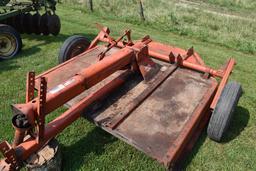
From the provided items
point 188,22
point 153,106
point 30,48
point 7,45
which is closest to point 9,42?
point 7,45

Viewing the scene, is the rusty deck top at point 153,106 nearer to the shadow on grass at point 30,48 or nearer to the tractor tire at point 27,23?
the shadow on grass at point 30,48

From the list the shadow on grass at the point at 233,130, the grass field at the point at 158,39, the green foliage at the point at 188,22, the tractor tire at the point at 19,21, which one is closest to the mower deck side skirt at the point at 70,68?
the grass field at the point at 158,39

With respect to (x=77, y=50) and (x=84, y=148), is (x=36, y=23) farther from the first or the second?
(x=84, y=148)

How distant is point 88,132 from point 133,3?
9.88 m

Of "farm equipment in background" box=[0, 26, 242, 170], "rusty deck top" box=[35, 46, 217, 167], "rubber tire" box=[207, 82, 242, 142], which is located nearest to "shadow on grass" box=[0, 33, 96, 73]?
"farm equipment in background" box=[0, 26, 242, 170]

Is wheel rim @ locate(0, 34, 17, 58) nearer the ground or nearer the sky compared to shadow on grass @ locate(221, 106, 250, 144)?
nearer the sky

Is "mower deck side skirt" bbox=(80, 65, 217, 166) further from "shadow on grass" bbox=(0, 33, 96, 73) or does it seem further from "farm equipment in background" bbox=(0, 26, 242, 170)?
"shadow on grass" bbox=(0, 33, 96, 73)

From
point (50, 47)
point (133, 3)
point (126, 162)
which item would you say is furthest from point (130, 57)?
point (133, 3)

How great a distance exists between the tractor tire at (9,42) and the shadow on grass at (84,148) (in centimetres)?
341

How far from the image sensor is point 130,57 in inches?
174

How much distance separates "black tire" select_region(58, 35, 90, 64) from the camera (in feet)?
17.7

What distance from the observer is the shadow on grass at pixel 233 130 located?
3.95 metres

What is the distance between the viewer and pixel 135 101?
4.13 m

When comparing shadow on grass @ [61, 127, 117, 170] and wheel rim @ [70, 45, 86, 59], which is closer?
shadow on grass @ [61, 127, 117, 170]
